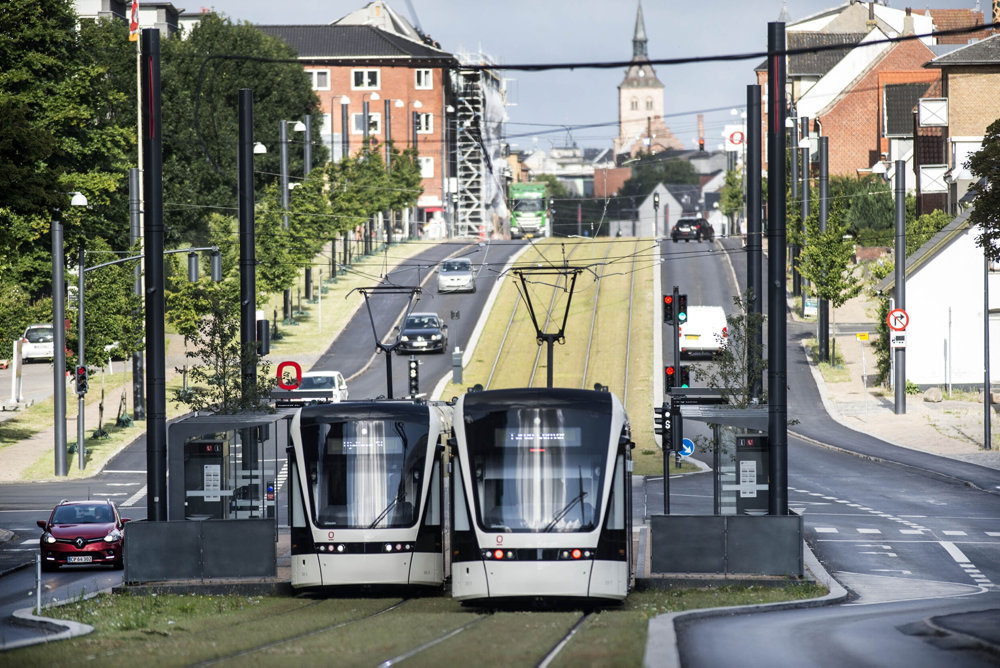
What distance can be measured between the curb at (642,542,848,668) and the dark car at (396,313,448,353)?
39.4 metres

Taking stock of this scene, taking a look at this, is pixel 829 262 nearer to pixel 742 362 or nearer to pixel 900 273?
pixel 900 273

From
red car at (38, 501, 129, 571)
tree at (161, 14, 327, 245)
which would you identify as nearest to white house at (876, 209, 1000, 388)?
red car at (38, 501, 129, 571)

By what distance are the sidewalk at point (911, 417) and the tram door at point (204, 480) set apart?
27085 millimetres

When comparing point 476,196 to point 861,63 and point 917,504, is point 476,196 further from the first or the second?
point 917,504

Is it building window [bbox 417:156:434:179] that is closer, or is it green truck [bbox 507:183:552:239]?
green truck [bbox 507:183:552:239]

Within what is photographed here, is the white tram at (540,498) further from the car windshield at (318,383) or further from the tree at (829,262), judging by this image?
the tree at (829,262)

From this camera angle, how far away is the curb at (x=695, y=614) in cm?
1397

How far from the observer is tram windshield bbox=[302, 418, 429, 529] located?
21.7 meters

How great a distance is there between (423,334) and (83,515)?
119 ft

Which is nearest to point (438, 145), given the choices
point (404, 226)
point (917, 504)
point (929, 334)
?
point (404, 226)

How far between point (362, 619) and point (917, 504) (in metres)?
21.0

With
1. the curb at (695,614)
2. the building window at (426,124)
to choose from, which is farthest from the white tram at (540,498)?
the building window at (426,124)

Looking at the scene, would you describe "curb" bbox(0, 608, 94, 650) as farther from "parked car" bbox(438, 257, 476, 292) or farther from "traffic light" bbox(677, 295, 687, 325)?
"parked car" bbox(438, 257, 476, 292)

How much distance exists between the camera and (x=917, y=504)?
3578 cm
